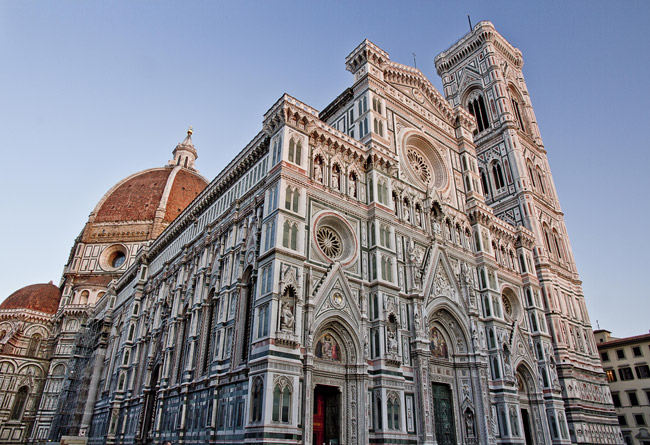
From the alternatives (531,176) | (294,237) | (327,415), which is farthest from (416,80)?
(327,415)

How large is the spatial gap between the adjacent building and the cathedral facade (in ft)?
29.9

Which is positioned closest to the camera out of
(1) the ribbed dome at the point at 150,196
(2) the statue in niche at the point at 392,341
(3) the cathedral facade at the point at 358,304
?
(3) the cathedral facade at the point at 358,304

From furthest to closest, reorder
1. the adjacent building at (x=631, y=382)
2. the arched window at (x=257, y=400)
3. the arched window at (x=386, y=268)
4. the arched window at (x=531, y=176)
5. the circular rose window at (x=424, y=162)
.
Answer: the arched window at (x=531, y=176) < the adjacent building at (x=631, y=382) < the circular rose window at (x=424, y=162) < the arched window at (x=386, y=268) < the arched window at (x=257, y=400)

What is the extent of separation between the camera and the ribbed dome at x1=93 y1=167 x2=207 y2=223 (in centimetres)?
6656

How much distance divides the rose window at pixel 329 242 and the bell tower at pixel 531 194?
1909cm

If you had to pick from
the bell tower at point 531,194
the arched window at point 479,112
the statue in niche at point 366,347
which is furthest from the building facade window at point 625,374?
the statue in niche at point 366,347

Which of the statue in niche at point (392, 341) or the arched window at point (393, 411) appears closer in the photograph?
the arched window at point (393, 411)

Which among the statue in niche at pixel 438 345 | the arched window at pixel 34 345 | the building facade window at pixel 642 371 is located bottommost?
the statue in niche at pixel 438 345

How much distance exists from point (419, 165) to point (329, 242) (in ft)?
39.2

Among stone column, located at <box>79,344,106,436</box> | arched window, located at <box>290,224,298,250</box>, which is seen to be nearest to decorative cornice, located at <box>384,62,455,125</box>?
arched window, located at <box>290,224,298,250</box>

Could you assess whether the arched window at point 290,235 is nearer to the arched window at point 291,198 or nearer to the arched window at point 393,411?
the arched window at point 291,198

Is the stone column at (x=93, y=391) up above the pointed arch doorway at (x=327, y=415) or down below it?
above

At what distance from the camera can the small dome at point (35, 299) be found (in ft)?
201

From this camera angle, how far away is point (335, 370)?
20359 millimetres
